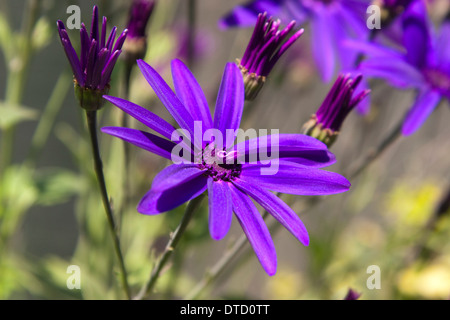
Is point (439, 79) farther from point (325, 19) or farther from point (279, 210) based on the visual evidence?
point (279, 210)

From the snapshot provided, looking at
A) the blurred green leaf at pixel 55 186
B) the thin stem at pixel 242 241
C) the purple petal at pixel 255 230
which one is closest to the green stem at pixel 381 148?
the thin stem at pixel 242 241

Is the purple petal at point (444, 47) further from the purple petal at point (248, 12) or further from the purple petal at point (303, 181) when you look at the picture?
the purple petal at point (303, 181)

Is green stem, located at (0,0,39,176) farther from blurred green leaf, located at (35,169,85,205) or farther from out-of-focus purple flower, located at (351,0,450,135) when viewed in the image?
out-of-focus purple flower, located at (351,0,450,135)

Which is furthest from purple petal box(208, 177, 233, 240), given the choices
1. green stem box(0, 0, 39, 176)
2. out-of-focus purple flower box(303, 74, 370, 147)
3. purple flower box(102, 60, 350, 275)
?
green stem box(0, 0, 39, 176)

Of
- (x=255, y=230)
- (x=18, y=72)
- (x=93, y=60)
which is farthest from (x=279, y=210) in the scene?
(x=18, y=72)

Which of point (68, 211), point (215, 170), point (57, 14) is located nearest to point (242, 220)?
point (215, 170)

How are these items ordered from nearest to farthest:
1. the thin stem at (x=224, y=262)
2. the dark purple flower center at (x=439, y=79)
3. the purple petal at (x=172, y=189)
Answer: the purple petal at (x=172, y=189), the thin stem at (x=224, y=262), the dark purple flower center at (x=439, y=79)
